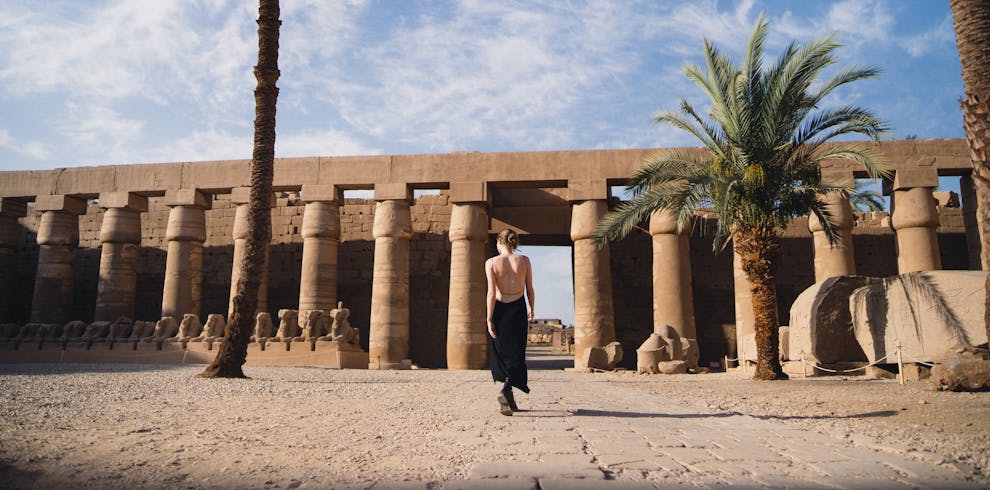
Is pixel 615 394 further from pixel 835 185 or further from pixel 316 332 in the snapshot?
pixel 316 332

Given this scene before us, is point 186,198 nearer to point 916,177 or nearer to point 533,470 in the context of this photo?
point 533,470

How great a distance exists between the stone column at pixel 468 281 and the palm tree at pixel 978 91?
33.3ft

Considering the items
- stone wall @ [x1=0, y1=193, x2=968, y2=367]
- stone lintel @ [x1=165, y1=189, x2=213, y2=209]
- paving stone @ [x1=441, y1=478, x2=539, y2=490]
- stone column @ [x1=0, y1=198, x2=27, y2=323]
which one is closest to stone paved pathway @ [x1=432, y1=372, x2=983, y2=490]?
paving stone @ [x1=441, y1=478, x2=539, y2=490]

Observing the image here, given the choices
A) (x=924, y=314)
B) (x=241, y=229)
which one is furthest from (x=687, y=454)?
(x=241, y=229)

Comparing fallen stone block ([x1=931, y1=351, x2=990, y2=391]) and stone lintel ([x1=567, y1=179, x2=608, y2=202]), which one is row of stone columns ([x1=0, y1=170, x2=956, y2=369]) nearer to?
stone lintel ([x1=567, y1=179, x2=608, y2=202])

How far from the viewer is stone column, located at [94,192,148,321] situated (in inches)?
686

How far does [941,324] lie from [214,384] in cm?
985

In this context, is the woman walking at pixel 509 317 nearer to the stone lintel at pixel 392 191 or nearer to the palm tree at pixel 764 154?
the palm tree at pixel 764 154

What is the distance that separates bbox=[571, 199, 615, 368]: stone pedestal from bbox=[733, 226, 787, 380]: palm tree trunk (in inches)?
175

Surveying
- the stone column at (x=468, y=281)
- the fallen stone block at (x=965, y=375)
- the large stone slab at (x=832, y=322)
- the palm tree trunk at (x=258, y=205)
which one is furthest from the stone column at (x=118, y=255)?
the fallen stone block at (x=965, y=375)


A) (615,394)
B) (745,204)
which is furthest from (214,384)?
(745,204)

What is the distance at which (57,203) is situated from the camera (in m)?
18.1

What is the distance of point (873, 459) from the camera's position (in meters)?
3.55

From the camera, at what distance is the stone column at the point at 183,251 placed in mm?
17000
